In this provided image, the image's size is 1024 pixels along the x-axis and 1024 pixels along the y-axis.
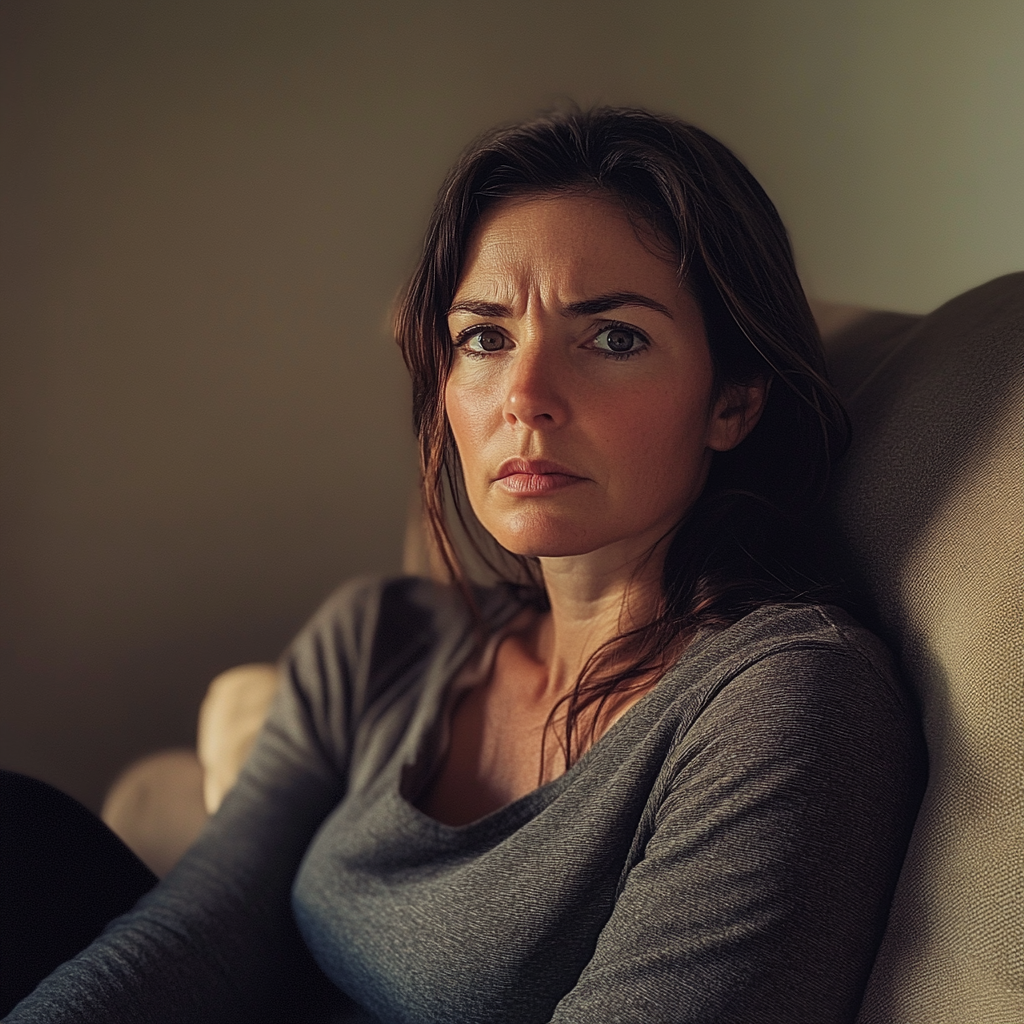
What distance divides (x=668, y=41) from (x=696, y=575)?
1.19 meters

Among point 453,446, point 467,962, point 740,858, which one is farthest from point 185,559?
point 740,858

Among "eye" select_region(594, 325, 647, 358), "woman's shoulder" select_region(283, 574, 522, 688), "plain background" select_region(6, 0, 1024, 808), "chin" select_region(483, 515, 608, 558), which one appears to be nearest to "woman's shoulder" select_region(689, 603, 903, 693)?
"chin" select_region(483, 515, 608, 558)

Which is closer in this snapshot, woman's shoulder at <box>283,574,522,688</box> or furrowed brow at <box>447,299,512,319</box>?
furrowed brow at <box>447,299,512,319</box>

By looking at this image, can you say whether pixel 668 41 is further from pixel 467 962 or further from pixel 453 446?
pixel 467 962

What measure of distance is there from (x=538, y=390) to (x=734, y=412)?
21cm

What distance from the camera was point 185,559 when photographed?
195cm

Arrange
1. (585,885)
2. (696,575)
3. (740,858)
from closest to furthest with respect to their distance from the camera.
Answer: (740,858) < (585,885) < (696,575)

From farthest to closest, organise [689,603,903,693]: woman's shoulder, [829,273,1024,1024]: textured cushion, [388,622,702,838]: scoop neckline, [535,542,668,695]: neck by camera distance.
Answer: [535,542,668,695]: neck, [388,622,702,838]: scoop neckline, [689,603,903,693]: woman's shoulder, [829,273,1024,1024]: textured cushion

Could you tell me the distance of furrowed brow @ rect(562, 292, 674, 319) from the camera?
93cm

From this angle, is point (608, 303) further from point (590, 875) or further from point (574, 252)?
point (590, 875)

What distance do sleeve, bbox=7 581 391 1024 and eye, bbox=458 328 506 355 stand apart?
1.62 feet

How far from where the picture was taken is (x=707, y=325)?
38.3 inches

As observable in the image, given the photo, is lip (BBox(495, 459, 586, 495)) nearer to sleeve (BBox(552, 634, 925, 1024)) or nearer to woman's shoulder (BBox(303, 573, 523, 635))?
sleeve (BBox(552, 634, 925, 1024))

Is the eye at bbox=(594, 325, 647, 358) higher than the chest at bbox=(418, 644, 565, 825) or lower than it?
higher
